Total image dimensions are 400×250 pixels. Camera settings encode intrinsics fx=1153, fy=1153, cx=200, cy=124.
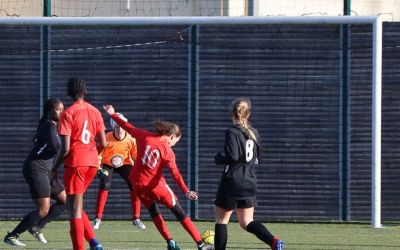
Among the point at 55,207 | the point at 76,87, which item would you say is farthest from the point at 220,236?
the point at 55,207

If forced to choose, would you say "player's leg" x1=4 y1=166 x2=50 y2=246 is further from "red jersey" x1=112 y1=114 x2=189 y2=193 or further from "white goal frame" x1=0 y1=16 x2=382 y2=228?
"white goal frame" x1=0 y1=16 x2=382 y2=228

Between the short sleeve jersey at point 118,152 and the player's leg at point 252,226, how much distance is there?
5.67m

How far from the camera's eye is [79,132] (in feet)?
40.0

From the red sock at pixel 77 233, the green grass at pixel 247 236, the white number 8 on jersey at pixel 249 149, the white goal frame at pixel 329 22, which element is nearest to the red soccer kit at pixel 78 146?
the red sock at pixel 77 233

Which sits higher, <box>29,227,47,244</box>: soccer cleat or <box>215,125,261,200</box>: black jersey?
<box>215,125,261,200</box>: black jersey

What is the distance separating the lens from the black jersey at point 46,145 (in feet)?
45.6

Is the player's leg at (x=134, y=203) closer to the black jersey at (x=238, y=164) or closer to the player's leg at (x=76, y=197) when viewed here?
the player's leg at (x=76, y=197)

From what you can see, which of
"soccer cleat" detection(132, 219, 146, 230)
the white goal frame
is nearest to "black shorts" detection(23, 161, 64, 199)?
"soccer cleat" detection(132, 219, 146, 230)

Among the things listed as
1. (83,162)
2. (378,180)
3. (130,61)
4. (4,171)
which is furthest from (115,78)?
(83,162)

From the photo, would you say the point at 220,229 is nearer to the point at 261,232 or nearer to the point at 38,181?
the point at 261,232

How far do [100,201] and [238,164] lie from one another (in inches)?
234

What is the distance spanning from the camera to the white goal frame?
1748 centimetres

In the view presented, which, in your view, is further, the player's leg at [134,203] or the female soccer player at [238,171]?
the player's leg at [134,203]

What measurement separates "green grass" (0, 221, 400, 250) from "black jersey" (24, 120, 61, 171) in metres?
1.05
